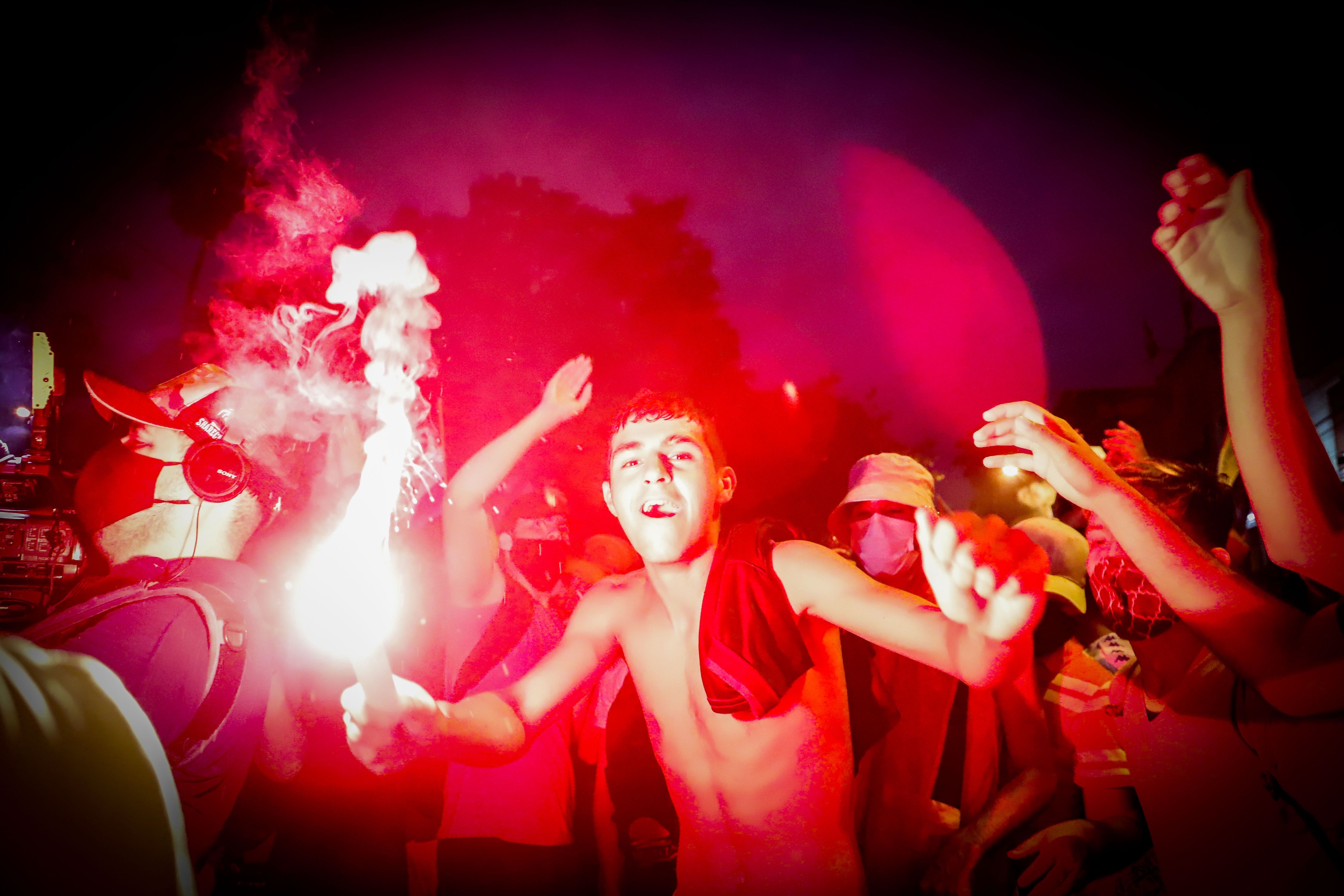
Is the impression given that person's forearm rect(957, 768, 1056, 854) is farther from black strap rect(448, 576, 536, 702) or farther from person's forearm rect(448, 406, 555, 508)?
person's forearm rect(448, 406, 555, 508)

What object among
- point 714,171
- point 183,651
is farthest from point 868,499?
point 183,651

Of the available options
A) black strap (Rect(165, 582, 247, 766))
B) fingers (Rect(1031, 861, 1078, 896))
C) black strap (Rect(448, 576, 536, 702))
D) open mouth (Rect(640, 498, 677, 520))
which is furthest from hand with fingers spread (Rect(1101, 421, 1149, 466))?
black strap (Rect(165, 582, 247, 766))

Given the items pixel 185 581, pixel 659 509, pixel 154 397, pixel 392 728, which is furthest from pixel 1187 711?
pixel 154 397

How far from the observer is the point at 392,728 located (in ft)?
6.04

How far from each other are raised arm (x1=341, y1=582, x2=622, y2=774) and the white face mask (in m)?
1.60

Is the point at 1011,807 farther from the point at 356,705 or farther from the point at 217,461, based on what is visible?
the point at 217,461

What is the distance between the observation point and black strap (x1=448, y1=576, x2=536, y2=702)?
315 cm

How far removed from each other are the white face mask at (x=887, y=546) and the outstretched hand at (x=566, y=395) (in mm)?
1903

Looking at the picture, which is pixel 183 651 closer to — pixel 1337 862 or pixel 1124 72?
pixel 1337 862

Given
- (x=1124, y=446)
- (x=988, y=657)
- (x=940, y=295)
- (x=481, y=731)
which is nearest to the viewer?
(x=988, y=657)

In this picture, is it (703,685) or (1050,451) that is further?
(703,685)

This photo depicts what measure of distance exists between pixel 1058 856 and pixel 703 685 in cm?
176

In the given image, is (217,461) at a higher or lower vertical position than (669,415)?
lower

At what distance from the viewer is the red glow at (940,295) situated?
162 inches
